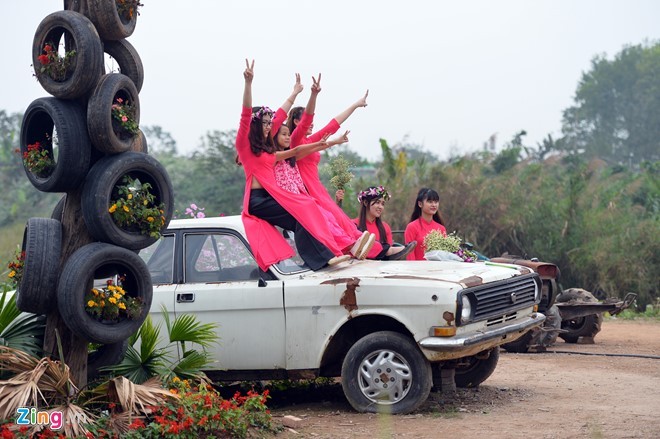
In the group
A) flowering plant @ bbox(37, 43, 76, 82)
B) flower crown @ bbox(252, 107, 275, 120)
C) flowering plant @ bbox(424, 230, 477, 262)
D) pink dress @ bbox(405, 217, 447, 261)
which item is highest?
flowering plant @ bbox(37, 43, 76, 82)

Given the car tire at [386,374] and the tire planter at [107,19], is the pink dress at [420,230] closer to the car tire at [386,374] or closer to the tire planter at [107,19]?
the car tire at [386,374]

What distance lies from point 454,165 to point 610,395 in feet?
41.8

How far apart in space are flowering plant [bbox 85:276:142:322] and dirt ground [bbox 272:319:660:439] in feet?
4.69

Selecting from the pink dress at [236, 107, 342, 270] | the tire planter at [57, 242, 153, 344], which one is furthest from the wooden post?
the pink dress at [236, 107, 342, 270]

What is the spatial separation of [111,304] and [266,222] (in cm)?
211

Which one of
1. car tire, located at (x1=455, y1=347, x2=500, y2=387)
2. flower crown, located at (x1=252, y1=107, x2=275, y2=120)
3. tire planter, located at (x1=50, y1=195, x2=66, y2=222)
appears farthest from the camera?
car tire, located at (x1=455, y1=347, x2=500, y2=387)

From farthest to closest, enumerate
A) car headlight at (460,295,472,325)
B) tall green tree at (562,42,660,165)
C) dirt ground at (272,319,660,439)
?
tall green tree at (562,42,660,165)
car headlight at (460,295,472,325)
dirt ground at (272,319,660,439)

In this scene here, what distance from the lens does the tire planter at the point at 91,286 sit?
21.9 ft

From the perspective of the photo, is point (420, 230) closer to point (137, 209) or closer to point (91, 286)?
point (137, 209)

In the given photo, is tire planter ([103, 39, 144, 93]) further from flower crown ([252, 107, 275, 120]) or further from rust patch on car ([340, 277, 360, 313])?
rust patch on car ([340, 277, 360, 313])

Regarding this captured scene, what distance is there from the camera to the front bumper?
7594 mm

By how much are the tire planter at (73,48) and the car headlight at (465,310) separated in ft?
10.9

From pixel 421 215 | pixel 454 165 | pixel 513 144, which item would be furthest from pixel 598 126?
pixel 421 215

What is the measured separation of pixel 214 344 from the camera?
324 inches
